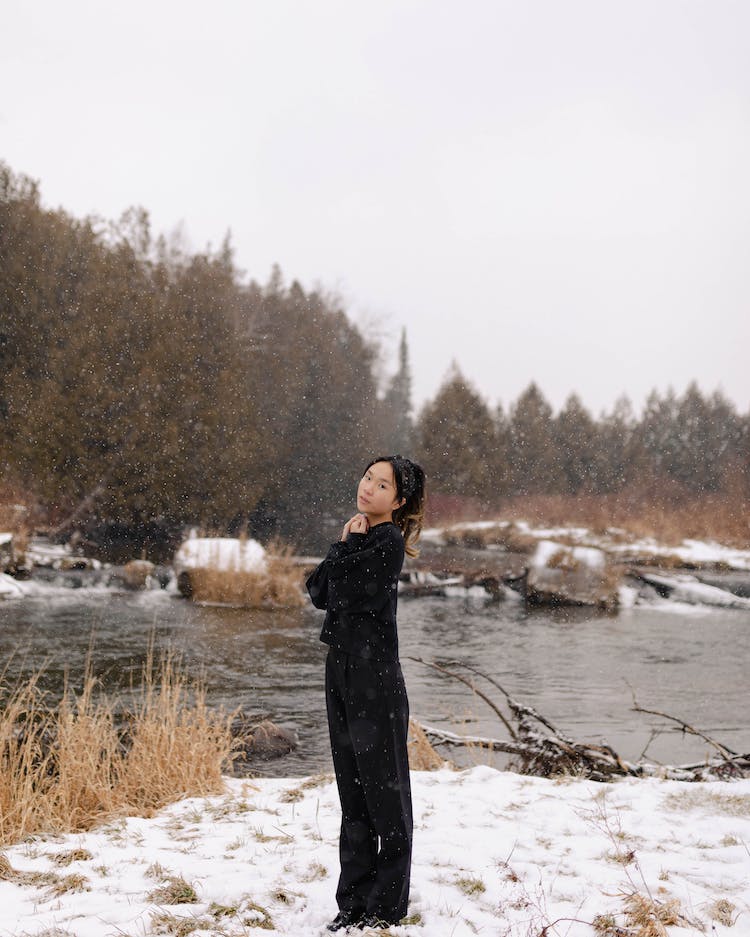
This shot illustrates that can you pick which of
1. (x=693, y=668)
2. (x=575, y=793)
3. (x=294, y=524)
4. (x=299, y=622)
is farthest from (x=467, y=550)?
(x=575, y=793)

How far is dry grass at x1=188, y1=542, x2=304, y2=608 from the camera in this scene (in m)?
16.1

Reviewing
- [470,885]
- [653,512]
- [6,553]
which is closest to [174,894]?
[470,885]

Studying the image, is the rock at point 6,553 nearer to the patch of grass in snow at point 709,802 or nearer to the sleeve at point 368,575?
the patch of grass in snow at point 709,802

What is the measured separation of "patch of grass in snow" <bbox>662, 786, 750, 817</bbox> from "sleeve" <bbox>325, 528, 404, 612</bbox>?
2576mm

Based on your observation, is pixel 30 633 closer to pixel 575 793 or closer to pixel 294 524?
pixel 575 793

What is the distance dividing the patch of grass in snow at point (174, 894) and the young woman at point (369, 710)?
1.99 feet

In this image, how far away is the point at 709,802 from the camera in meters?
4.69

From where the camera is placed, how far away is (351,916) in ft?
9.70

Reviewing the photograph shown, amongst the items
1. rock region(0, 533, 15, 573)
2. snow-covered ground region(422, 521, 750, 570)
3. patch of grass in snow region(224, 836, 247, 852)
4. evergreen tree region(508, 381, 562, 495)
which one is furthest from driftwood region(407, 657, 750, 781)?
evergreen tree region(508, 381, 562, 495)

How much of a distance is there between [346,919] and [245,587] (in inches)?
526

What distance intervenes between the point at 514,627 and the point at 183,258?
75.3 ft

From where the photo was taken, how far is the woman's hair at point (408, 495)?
3135 millimetres

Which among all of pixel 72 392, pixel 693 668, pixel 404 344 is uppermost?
pixel 404 344

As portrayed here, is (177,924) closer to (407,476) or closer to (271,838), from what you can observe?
(271,838)
